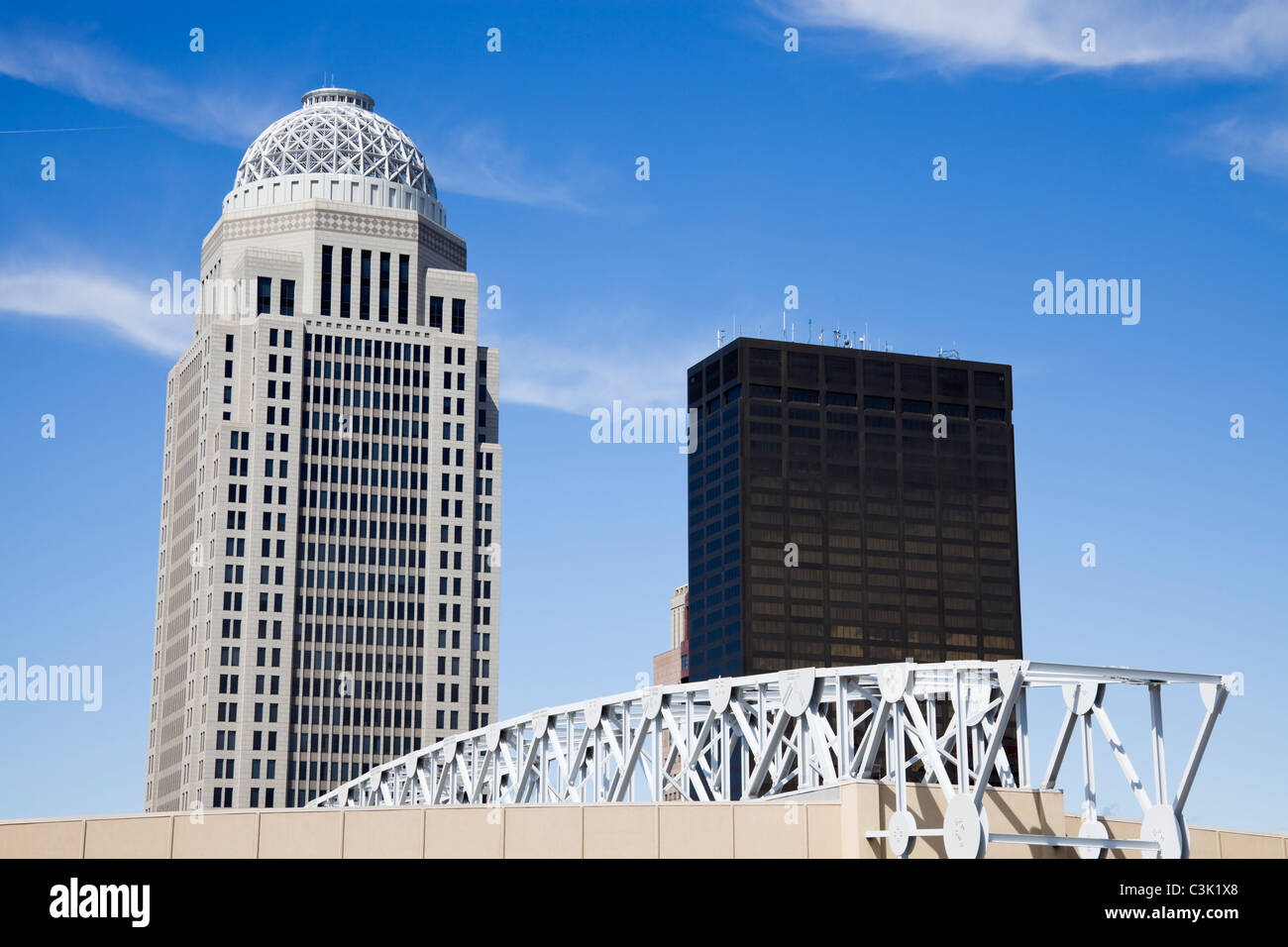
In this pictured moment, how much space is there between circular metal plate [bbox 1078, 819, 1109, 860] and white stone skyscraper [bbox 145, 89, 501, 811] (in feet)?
415

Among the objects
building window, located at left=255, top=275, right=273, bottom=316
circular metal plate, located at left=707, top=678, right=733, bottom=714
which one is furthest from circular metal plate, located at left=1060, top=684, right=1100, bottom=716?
building window, located at left=255, top=275, right=273, bottom=316

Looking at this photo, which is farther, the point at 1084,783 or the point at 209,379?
the point at 209,379

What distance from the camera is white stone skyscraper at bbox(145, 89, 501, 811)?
606 ft

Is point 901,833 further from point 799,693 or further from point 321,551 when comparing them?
point 321,551

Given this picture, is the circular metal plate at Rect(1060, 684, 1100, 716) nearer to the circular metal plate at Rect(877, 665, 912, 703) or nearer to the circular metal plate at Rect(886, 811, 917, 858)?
the circular metal plate at Rect(877, 665, 912, 703)

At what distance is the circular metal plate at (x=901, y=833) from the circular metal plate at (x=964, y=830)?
122cm

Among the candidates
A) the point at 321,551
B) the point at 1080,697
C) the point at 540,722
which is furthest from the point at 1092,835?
the point at 321,551

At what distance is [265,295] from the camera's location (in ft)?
651

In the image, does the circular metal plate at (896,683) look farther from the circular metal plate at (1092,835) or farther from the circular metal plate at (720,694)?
the circular metal plate at (720,694)

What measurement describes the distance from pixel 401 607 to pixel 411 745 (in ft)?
48.3

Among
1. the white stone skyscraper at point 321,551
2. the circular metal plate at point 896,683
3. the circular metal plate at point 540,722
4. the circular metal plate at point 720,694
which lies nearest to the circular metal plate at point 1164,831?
the circular metal plate at point 896,683
